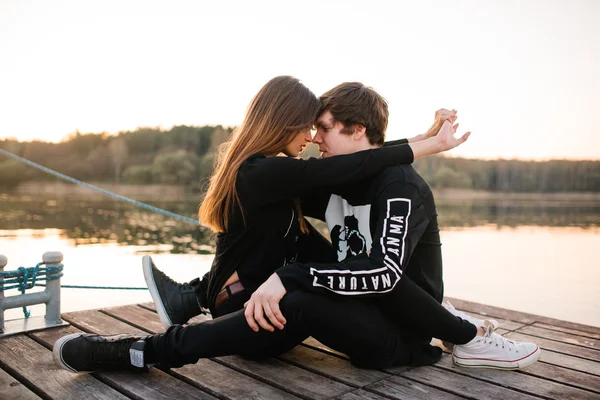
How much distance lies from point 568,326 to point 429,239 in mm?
1282

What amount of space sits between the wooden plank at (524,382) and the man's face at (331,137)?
90cm

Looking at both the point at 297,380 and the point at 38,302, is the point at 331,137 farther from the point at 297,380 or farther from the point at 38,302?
the point at 38,302

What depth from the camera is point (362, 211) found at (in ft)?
6.30

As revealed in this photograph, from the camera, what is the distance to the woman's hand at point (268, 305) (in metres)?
1.52

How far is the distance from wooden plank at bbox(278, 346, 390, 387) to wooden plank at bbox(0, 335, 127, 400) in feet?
2.14

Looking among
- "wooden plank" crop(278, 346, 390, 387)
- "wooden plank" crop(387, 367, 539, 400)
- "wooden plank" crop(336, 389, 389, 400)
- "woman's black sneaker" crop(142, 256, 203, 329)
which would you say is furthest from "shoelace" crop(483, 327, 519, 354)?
"woman's black sneaker" crop(142, 256, 203, 329)

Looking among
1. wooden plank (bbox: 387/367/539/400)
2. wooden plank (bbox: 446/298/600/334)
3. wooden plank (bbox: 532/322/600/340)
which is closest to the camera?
wooden plank (bbox: 387/367/539/400)

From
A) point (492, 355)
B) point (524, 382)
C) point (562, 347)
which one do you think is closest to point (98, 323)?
point (492, 355)

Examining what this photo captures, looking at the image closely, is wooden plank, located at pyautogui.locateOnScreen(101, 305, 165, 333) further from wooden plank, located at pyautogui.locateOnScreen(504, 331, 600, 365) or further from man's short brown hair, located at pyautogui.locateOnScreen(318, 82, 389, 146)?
wooden plank, located at pyautogui.locateOnScreen(504, 331, 600, 365)

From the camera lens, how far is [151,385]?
5.30 feet

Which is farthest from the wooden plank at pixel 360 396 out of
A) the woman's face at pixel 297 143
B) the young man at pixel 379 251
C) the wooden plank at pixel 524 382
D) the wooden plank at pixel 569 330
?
the wooden plank at pixel 569 330

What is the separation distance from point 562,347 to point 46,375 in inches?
81.6

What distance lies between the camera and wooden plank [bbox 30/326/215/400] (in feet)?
5.07

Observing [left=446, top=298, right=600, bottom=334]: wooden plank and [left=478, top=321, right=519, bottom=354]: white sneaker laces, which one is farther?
[left=446, top=298, right=600, bottom=334]: wooden plank
